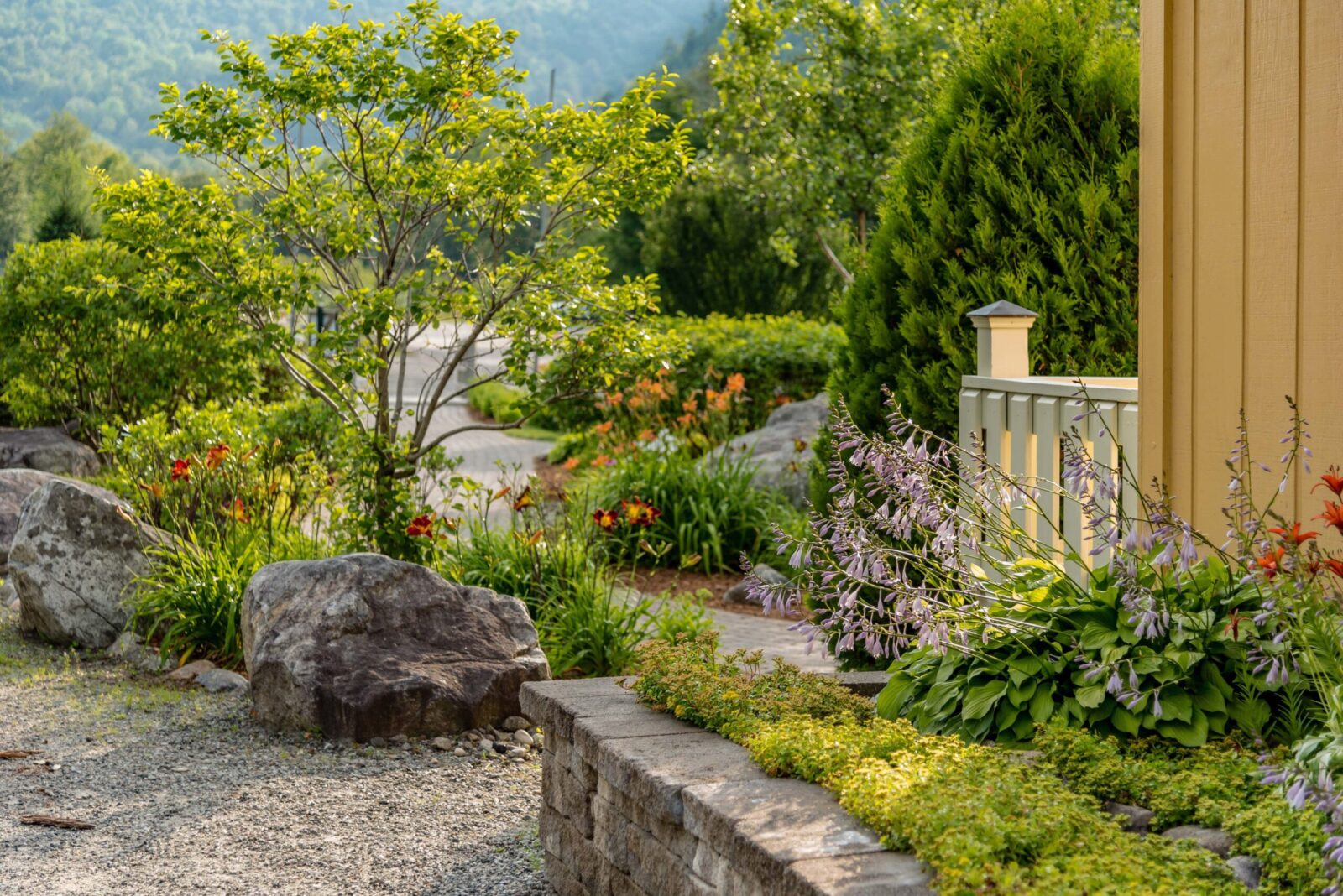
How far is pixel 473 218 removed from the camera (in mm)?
6418

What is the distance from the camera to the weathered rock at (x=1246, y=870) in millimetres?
2219

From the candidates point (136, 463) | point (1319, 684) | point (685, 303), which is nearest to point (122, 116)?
point (685, 303)

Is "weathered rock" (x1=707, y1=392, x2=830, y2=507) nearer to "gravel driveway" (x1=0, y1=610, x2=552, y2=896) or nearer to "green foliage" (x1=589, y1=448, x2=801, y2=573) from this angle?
"green foliage" (x1=589, y1=448, x2=801, y2=573)

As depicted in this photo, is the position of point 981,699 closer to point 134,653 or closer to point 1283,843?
point 1283,843

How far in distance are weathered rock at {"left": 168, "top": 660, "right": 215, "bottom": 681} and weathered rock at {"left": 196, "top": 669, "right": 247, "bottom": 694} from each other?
5 cm

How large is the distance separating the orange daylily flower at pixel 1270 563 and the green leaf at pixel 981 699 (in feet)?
2.30

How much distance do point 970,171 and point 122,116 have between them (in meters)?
106

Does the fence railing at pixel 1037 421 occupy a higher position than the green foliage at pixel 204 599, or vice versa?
the fence railing at pixel 1037 421

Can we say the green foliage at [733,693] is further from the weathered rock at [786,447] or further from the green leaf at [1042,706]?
the weathered rock at [786,447]

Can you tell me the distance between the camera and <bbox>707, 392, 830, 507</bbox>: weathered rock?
9.49 meters

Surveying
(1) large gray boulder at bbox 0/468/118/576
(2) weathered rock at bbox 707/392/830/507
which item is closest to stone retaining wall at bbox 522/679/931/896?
(2) weathered rock at bbox 707/392/830/507

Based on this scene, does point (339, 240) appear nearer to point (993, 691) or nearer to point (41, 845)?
point (41, 845)

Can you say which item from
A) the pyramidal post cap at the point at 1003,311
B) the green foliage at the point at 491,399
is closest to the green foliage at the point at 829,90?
the green foliage at the point at 491,399

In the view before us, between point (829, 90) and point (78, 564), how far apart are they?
895 cm
